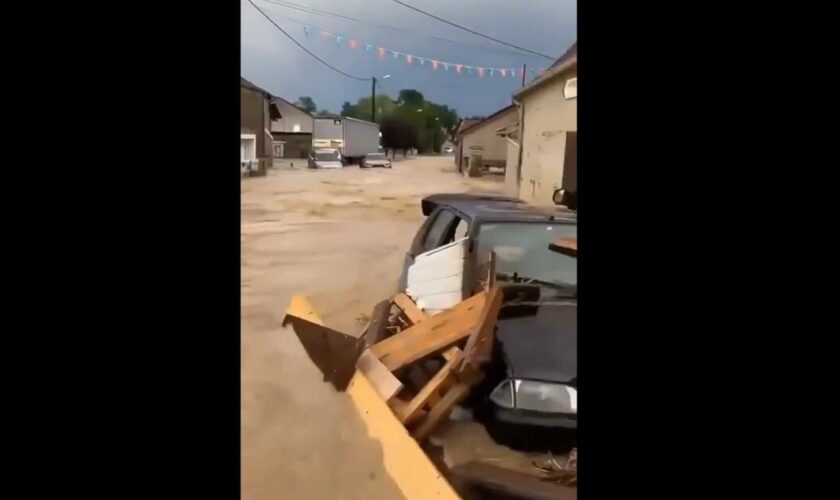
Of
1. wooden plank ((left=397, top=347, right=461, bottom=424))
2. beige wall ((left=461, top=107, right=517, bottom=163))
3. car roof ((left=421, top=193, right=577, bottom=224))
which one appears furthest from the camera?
beige wall ((left=461, top=107, right=517, bottom=163))

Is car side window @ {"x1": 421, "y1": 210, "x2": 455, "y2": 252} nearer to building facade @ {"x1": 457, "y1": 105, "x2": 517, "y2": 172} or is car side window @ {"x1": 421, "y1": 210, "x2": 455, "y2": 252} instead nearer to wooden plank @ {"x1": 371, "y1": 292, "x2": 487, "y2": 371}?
building facade @ {"x1": 457, "y1": 105, "x2": 517, "y2": 172}

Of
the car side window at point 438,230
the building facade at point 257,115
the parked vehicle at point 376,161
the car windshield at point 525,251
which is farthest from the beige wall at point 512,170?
the building facade at point 257,115

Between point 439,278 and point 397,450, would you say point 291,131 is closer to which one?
point 439,278

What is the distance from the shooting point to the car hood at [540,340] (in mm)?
1336

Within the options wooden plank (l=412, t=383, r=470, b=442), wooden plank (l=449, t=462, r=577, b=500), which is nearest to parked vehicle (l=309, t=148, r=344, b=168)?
wooden plank (l=412, t=383, r=470, b=442)

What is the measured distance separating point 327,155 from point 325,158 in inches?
1.7

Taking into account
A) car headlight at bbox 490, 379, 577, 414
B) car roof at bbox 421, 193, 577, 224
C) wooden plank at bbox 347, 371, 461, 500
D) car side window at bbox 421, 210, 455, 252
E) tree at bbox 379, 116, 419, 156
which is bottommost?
wooden plank at bbox 347, 371, 461, 500

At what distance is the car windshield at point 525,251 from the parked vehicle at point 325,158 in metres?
0.42

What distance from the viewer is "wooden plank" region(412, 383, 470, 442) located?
1.40m

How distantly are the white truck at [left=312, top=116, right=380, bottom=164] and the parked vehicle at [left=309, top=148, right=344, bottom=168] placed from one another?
0.02 meters

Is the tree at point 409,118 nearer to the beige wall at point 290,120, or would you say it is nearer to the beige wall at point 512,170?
the beige wall at point 290,120
